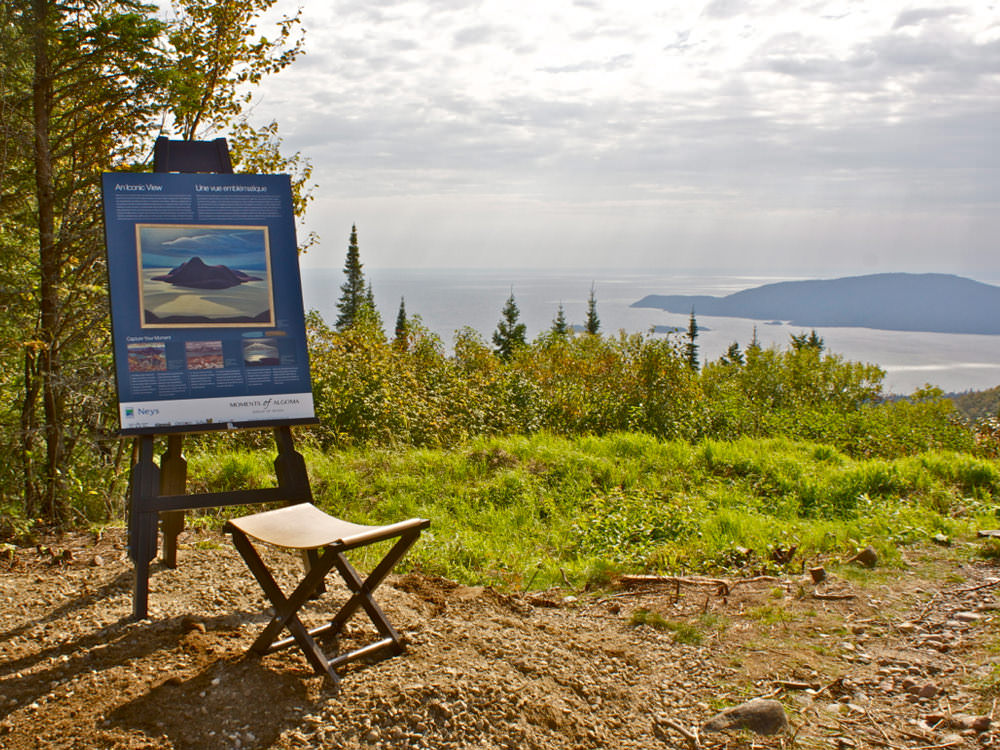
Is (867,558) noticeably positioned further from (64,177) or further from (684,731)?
(64,177)

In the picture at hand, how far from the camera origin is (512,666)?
2.99m

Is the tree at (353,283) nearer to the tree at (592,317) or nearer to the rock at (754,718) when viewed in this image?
the tree at (592,317)

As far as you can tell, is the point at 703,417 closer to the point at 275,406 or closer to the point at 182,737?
the point at 275,406

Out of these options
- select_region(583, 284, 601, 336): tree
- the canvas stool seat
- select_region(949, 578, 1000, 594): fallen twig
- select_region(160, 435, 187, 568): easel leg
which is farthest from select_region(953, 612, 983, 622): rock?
select_region(583, 284, 601, 336): tree

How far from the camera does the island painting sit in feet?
12.2

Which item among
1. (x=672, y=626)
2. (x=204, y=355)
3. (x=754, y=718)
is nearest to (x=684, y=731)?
(x=754, y=718)

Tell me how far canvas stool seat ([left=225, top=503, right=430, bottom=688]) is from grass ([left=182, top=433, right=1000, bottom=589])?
1.22 metres

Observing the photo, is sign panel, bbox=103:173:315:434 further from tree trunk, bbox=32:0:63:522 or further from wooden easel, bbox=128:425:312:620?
tree trunk, bbox=32:0:63:522

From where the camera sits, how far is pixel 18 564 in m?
4.23

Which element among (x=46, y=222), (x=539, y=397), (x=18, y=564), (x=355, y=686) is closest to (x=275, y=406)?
(x=355, y=686)

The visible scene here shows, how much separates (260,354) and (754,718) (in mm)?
2762

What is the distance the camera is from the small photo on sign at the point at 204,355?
12.2 ft

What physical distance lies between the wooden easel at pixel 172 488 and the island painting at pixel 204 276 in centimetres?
40

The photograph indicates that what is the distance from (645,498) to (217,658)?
3.67m
